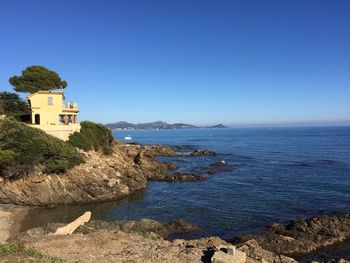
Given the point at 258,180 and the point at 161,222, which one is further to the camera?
the point at 258,180

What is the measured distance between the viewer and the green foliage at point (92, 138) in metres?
43.1

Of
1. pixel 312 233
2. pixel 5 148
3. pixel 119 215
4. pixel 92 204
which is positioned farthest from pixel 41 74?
pixel 312 233

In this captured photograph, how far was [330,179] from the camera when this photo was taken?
44500mm

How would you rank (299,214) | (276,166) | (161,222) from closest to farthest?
1. (161,222)
2. (299,214)
3. (276,166)

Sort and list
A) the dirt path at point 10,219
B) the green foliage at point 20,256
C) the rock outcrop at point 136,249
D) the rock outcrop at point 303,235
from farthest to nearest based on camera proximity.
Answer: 1. the dirt path at point 10,219
2. the rock outcrop at point 303,235
3. the rock outcrop at point 136,249
4. the green foliage at point 20,256

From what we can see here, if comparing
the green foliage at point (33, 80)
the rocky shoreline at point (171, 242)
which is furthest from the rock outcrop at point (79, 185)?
the green foliage at point (33, 80)

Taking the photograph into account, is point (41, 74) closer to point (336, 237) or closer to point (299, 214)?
point (299, 214)

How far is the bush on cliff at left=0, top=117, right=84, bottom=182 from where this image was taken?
33031mm

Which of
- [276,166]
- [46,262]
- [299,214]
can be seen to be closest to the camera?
[46,262]

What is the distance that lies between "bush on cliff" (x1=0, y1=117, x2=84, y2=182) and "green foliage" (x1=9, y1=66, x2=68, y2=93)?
26830mm

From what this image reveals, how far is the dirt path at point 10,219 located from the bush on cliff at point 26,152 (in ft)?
15.1

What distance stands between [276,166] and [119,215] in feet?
123

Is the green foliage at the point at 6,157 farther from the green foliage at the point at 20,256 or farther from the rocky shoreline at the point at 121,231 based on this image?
the green foliage at the point at 20,256

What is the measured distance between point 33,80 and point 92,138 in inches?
973
